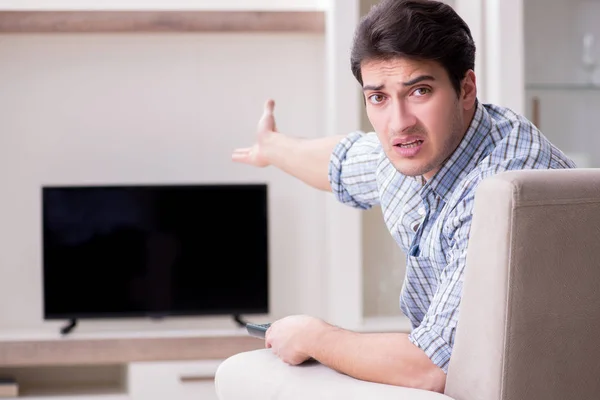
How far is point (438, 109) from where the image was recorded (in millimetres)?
1494

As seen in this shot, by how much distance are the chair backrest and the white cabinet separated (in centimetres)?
299

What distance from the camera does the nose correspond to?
149 centimetres

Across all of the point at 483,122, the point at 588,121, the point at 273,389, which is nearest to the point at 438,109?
the point at 483,122

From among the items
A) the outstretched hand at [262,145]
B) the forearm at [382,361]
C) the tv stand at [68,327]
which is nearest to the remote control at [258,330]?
the forearm at [382,361]

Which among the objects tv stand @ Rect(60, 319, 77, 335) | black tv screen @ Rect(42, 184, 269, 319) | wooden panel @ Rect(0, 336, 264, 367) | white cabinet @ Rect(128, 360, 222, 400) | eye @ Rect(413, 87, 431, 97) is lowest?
white cabinet @ Rect(128, 360, 222, 400)

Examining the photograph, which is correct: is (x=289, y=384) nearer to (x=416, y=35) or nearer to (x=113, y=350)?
(x=416, y=35)

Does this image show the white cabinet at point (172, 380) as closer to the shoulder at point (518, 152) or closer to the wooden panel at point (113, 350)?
the wooden panel at point (113, 350)

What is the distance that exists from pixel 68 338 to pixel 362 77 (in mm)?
2847

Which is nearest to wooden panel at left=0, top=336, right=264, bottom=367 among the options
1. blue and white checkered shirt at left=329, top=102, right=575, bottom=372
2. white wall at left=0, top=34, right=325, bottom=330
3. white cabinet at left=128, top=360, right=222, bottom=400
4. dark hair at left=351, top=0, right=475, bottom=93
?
white cabinet at left=128, top=360, right=222, bottom=400

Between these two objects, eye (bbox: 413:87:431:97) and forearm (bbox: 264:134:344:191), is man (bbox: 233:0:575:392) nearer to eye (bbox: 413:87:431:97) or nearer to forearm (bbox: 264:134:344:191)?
eye (bbox: 413:87:431:97)

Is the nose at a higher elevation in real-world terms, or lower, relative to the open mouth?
higher

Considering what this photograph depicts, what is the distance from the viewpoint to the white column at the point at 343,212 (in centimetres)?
402

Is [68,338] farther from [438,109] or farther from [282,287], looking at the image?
[438,109]

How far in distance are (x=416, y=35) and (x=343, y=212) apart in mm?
2635
